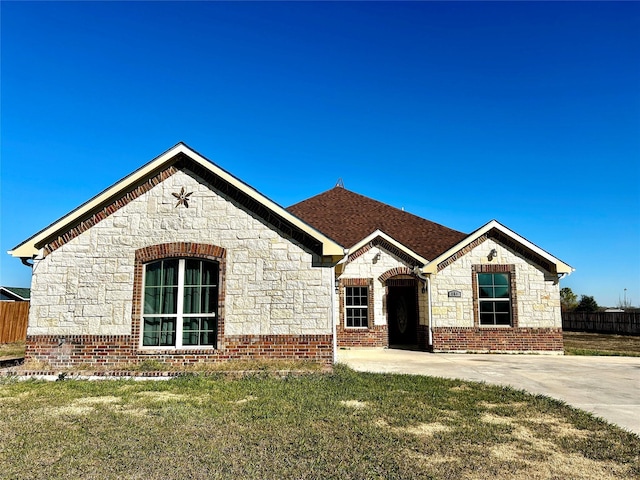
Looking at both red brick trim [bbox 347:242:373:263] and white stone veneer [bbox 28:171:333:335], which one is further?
red brick trim [bbox 347:242:373:263]

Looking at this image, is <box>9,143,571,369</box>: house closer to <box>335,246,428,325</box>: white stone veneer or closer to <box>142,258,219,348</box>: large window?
<box>142,258,219,348</box>: large window

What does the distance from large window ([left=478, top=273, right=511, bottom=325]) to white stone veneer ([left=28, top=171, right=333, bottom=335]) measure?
800cm

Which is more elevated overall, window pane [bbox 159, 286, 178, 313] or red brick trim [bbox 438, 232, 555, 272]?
red brick trim [bbox 438, 232, 555, 272]

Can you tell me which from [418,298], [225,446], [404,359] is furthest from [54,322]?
[418,298]

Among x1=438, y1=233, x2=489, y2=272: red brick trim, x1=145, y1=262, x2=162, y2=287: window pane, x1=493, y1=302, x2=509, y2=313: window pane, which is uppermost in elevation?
x1=438, y1=233, x2=489, y2=272: red brick trim

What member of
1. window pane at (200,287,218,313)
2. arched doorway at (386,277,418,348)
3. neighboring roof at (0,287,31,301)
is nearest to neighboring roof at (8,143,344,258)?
window pane at (200,287,218,313)

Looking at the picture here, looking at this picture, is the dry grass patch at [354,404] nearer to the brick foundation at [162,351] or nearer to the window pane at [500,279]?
the brick foundation at [162,351]

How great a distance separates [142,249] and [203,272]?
1.52 metres

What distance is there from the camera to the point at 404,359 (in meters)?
13.7

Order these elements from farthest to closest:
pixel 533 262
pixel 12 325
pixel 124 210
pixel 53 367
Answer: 1. pixel 12 325
2. pixel 533 262
3. pixel 124 210
4. pixel 53 367

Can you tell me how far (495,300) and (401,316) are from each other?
4382 millimetres

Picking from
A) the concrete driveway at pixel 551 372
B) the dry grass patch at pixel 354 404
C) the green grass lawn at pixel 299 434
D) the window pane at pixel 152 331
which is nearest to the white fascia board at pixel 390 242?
the concrete driveway at pixel 551 372

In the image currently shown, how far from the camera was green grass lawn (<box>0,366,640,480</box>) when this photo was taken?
15.0ft

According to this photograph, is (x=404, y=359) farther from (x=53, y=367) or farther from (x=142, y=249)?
(x=53, y=367)
